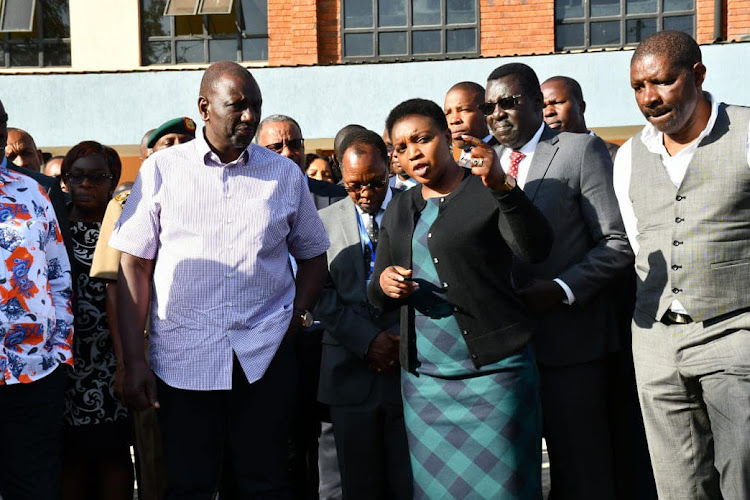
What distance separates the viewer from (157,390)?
4.14 m

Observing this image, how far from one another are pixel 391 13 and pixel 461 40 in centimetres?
114

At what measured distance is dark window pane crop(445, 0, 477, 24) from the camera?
47.3 ft

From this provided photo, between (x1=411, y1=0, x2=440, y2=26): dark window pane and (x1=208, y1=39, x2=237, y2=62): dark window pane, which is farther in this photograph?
(x1=208, y1=39, x2=237, y2=62): dark window pane

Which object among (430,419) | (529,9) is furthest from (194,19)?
(430,419)

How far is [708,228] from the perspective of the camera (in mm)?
4047

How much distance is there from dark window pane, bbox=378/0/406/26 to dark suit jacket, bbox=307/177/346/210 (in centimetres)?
884

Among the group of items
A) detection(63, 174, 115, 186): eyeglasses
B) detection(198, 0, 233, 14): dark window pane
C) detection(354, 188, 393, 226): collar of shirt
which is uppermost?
detection(198, 0, 233, 14): dark window pane

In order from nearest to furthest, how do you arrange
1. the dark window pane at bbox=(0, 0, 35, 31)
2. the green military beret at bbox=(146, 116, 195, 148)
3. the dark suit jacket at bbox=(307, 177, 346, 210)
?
1. the green military beret at bbox=(146, 116, 195, 148)
2. the dark suit jacket at bbox=(307, 177, 346, 210)
3. the dark window pane at bbox=(0, 0, 35, 31)

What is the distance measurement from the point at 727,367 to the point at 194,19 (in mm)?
12560

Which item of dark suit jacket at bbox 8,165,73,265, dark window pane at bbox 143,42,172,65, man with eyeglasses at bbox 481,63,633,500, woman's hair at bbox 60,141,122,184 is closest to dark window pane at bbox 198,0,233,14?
dark window pane at bbox 143,42,172,65

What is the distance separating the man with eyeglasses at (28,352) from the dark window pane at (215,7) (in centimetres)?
1057

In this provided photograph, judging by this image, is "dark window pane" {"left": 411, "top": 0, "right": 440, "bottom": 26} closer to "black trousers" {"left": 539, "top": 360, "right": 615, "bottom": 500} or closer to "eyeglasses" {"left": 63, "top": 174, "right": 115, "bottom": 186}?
"eyeglasses" {"left": 63, "top": 174, "right": 115, "bottom": 186}

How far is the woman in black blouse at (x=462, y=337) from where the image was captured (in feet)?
12.9

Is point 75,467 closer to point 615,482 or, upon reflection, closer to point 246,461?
point 246,461
